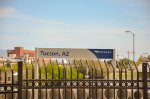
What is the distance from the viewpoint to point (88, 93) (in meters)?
8.25

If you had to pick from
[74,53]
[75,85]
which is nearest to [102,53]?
[74,53]

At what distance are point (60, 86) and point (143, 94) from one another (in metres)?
2.06

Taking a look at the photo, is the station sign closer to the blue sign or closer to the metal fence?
the blue sign

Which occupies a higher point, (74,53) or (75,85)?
(74,53)

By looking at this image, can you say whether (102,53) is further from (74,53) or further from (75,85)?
(75,85)

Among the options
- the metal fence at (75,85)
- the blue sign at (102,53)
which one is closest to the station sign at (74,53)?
the blue sign at (102,53)

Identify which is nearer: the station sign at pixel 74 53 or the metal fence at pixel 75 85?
the metal fence at pixel 75 85

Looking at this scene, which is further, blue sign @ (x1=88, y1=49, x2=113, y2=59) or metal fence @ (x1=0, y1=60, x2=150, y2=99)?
blue sign @ (x1=88, y1=49, x2=113, y2=59)

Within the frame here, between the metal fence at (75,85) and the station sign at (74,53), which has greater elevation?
the station sign at (74,53)

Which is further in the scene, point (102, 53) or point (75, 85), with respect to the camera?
point (102, 53)

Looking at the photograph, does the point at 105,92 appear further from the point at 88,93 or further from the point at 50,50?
the point at 50,50

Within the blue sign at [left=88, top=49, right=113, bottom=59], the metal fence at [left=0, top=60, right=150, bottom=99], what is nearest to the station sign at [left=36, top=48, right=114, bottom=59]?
the blue sign at [left=88, top=49, right=113, bottom=59]

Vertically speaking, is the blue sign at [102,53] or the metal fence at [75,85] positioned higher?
the blue sign at [102,53]

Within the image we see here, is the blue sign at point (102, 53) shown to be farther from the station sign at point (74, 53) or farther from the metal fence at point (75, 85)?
the metal fence at point (75, 85)
